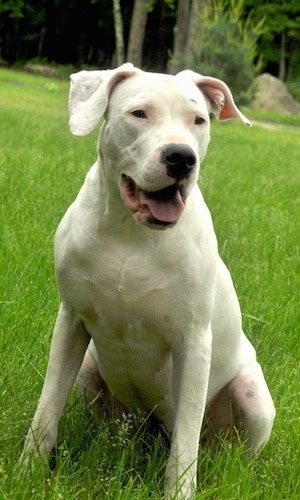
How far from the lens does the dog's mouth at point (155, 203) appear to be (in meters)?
2.56

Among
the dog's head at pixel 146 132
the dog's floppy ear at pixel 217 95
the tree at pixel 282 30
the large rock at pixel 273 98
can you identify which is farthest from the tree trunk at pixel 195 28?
the dog's head at pixel 146 132

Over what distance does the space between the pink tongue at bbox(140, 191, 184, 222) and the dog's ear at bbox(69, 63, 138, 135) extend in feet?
0.96

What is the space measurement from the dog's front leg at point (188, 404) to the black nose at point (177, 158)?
0.55 metres

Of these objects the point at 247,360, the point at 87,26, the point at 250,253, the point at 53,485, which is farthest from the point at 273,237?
the point at 87,26

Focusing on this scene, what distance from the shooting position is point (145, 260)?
8.83 ft

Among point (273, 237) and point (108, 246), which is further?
point (273, 237)

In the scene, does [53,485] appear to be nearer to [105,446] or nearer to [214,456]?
[105,446]

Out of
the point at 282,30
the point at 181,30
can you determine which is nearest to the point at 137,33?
the point at 181,30

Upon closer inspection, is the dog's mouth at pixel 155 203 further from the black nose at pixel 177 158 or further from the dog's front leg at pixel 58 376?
the dog's front leg at pixel 58 376

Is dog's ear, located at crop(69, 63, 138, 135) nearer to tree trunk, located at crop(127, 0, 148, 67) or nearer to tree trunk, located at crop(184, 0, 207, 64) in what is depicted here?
tree trunk, located at crop(184, 0, 207, 64)

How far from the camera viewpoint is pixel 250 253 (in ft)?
18.1

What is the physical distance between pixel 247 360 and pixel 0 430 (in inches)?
37.6

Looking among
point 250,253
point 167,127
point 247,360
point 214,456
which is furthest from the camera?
point 250,253

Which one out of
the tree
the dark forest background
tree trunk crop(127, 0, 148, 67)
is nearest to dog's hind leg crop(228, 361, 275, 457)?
tree trunk crop(127, 0, 148, 67)
